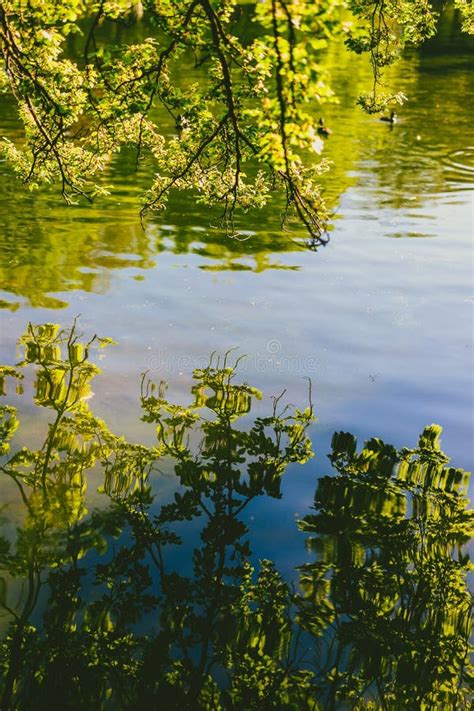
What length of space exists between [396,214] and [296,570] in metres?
22.8

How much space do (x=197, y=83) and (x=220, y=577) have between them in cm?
819

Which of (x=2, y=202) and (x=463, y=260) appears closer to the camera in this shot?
(x=463, y=260)

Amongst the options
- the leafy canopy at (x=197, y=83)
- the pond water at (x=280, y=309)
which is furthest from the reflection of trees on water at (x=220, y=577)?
the leafy canopy at (x=197, y=83)

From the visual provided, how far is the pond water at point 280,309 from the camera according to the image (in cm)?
1528

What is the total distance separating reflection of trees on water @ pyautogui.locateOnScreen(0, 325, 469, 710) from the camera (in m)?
9.84

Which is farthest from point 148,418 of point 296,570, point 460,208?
point 460,208

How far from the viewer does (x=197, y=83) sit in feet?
45.8

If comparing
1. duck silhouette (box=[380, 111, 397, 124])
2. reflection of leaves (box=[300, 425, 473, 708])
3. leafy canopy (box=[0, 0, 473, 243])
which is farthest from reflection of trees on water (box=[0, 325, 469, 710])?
duck silhouette (box=[380, 111, 397, 124])

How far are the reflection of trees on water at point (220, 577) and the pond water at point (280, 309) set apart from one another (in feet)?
0.54

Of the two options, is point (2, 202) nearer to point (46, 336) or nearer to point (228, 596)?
point (46, 336)

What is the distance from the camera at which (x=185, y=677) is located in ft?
32.4

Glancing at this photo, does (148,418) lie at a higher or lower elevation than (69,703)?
higher

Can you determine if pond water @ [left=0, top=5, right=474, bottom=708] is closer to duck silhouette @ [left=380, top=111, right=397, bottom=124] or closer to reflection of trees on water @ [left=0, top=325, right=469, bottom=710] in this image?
reflection of trees on water @ [left=0, top=325, right=469, bottom=710]

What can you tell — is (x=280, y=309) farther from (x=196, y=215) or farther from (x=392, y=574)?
(x=392, y=574)
